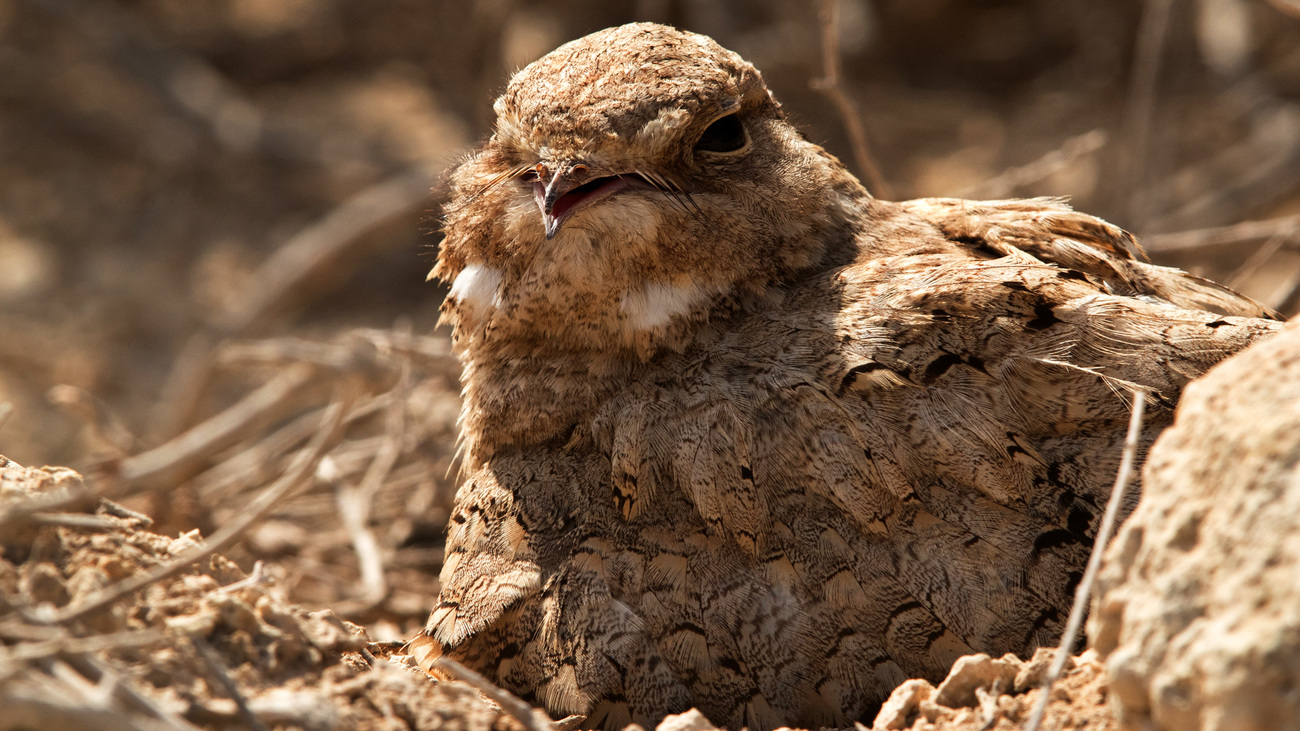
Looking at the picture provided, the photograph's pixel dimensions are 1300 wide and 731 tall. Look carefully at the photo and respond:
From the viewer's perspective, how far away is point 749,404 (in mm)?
2369

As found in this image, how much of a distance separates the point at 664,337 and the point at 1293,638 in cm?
149

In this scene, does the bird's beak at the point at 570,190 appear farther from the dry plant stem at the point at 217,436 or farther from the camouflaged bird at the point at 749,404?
the dry plant stem at the point at 217,436

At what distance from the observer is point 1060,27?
809cm

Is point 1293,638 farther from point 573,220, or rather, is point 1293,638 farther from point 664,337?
point 573,220

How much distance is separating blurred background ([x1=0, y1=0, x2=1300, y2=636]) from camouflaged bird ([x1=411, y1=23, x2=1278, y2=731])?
12.4 feet

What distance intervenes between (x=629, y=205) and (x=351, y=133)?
671 cm

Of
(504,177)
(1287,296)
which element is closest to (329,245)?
(504,177)

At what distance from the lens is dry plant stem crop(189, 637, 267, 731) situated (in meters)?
1.73

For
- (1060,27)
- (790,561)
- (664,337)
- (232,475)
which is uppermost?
(1060,27)

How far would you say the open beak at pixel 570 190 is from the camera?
2.47 meters

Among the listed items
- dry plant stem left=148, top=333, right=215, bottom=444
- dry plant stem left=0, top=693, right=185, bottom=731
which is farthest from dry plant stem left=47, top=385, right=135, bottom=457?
dry plant stem left=0, top=693, right=185, bottom=731

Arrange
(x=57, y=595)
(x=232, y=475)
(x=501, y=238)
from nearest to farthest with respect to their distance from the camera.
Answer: (x=57, y=595) < (x=501, y=238) < (x=232, y=475)

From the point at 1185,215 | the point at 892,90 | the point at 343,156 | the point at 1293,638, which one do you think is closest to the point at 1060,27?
the point at 892,90

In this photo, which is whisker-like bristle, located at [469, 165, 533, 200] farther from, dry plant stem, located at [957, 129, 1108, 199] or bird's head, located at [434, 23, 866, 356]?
dry plant stem, located at [957, 129, 1108, 199]
